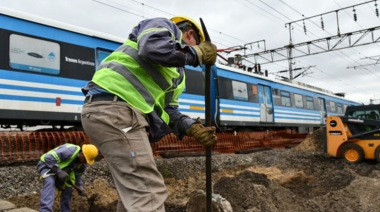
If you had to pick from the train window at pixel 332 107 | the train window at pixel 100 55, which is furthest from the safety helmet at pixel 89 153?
the train window at pixel 332 107

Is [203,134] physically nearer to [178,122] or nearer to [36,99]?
[178,122]

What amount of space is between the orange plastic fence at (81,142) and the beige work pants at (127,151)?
5.06 meters

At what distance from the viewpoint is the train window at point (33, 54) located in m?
6.75

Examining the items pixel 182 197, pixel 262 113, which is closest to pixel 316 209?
pixel 182 197

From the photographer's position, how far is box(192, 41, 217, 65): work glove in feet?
7.18

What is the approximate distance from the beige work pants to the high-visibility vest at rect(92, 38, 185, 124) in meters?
0.07

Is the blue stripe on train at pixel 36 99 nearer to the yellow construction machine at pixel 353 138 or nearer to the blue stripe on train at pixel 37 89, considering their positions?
the blue stripe on train at pixel 37 89

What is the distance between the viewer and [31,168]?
6031 millimetres

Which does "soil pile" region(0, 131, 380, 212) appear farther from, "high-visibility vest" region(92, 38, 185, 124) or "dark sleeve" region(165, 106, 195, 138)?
"high-visibility vest" region(92, 38, 185, 124)

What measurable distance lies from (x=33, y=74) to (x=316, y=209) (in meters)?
5.67

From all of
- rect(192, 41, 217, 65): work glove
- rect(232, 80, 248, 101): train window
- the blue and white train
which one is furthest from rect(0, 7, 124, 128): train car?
rect(232, 80, 248, 101): train window

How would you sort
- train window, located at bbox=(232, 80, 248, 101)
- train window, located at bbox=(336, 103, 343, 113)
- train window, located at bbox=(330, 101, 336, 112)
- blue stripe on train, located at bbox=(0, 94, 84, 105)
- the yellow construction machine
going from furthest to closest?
train window, located at bbox=(336, 103, 343, 113)
train window, located at bbox=(330, 101, 336, 112)
train window, located at bbox=(232, 80, 248, 101)
the yellow construction machine
blue stripe on train, located at bbox=(0, 94, 84, 105)

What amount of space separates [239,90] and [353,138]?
4686 mm

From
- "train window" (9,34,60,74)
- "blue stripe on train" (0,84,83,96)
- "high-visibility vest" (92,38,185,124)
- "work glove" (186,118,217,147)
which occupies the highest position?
"train window" (9,34,60,74)
